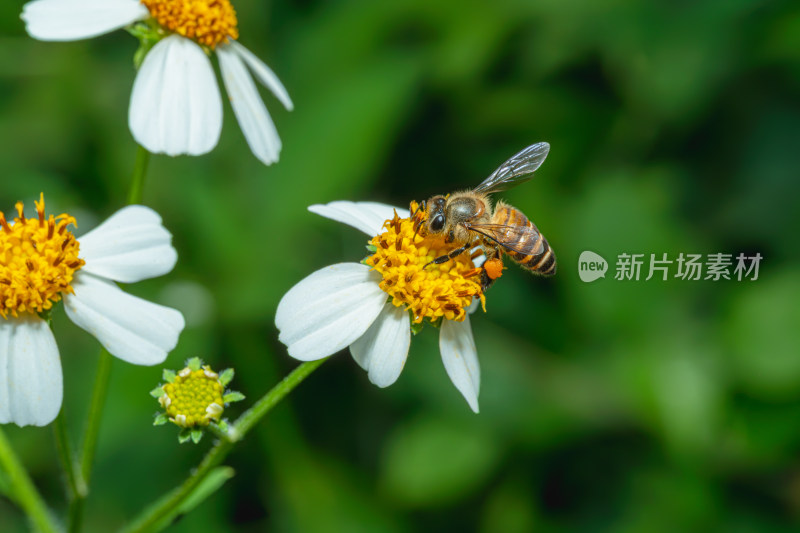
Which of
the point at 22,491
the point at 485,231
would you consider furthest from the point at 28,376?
the point at 485,231

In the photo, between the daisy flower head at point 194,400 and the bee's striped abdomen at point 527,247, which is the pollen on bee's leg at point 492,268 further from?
the daisy flower head at point 194,400

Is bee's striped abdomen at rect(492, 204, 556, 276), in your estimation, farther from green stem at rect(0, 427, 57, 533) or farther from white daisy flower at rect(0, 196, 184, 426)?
green stem at rect(0, 427, 57, 533)

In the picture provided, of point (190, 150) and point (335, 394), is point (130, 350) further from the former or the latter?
point (335, 394)

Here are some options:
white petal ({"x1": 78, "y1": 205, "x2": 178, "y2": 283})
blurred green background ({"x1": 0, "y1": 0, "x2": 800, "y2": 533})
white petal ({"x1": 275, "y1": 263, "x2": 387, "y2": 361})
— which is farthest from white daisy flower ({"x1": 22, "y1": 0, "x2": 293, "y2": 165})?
blurred green background ({"x1": 0, "y1": 0, "x2": 800, "y2": 533})

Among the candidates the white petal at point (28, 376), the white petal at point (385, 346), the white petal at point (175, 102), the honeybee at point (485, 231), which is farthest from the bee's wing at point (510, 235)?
the white petal at point (28, 376)

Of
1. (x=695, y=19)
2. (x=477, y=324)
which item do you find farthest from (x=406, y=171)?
(x=695, y=19)

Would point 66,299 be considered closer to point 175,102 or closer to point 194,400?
point 194,400
